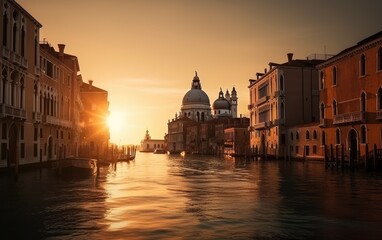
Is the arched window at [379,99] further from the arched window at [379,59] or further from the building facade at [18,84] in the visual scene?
the building facade at [18,84]

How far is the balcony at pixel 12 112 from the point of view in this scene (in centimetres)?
2302

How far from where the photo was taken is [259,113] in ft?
183

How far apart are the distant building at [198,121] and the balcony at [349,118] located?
5918cm

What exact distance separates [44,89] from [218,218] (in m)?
23.2

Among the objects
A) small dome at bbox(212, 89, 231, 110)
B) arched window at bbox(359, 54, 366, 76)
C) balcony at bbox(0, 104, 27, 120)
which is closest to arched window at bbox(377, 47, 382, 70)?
arched window at bbox(359, 54, 366, 76)

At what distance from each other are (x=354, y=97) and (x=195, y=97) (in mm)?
99546

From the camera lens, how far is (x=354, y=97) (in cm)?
3209

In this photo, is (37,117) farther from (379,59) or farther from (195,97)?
(195,97)

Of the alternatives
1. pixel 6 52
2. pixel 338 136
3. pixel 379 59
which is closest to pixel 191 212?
pixel 6 52

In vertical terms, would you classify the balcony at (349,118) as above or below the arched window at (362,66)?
below

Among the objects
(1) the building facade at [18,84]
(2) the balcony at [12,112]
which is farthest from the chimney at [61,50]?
(2) the balcony at [12,112]

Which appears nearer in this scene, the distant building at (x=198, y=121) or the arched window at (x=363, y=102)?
the arched window at (x=363, y=102)

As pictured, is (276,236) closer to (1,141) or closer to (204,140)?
(1,141)

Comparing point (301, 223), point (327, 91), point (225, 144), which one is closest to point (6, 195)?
point (301, 223)
